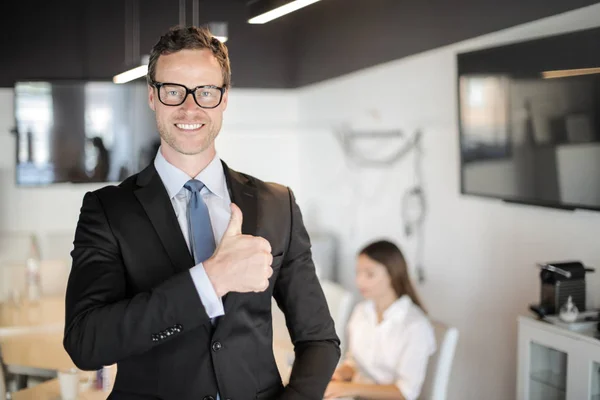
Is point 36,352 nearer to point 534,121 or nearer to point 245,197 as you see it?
point 245,197

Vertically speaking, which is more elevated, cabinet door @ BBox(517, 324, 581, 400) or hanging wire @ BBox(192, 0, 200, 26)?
hanging wire @ BBox(192, 0, 200, 26)

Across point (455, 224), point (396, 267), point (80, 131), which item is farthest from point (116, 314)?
point (80, 131)

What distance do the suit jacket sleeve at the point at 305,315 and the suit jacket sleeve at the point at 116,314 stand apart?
25 centimetres

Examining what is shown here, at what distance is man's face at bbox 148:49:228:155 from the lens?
1.40m

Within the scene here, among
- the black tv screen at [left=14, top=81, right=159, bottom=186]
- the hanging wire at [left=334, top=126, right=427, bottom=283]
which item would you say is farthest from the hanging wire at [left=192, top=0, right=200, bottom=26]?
the hanging wire at [left=334, top=126, right=427, bottom=283]

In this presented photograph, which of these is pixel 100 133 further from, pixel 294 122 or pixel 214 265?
pixel 214 265

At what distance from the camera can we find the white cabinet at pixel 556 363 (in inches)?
102

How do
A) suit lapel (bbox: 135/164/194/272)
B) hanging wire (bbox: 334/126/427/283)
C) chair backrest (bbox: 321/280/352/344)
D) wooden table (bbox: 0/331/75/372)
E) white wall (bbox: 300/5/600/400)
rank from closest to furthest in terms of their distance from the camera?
1. suit lapel (bbox: 135/164/194/272)
2. wooden table (bbox: 0/331/75/372)
3. white wall (bbox: 300/5/600/400)
4. chair backrest (bbox: 321/280/352/344)
5. hanging wire (bbox: 334/126/427/283)

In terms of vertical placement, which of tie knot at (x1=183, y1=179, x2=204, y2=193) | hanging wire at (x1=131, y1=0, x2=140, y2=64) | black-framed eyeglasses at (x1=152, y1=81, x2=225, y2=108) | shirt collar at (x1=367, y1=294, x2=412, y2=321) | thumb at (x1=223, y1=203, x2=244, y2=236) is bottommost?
shirt collar at (x1=367, y1=294, x2=412, y2=321)

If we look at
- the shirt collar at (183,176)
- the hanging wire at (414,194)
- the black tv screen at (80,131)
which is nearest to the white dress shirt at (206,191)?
the shirt collar at (183,176)

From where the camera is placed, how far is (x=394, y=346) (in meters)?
2.96

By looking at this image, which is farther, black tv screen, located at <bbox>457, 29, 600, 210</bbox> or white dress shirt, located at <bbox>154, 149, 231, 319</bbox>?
black tv screen, located at <bbox>457, 29, 600, 210</bbox>

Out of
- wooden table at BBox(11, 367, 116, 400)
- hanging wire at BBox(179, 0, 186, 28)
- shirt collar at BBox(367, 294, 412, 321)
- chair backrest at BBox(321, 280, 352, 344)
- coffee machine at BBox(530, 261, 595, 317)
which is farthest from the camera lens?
hanging wire at BBox(179, 0, 186, 28)

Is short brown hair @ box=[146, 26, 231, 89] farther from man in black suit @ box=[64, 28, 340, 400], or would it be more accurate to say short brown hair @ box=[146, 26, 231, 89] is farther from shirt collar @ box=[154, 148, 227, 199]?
shirt collar @ box=[154, 148, 227, 199]
